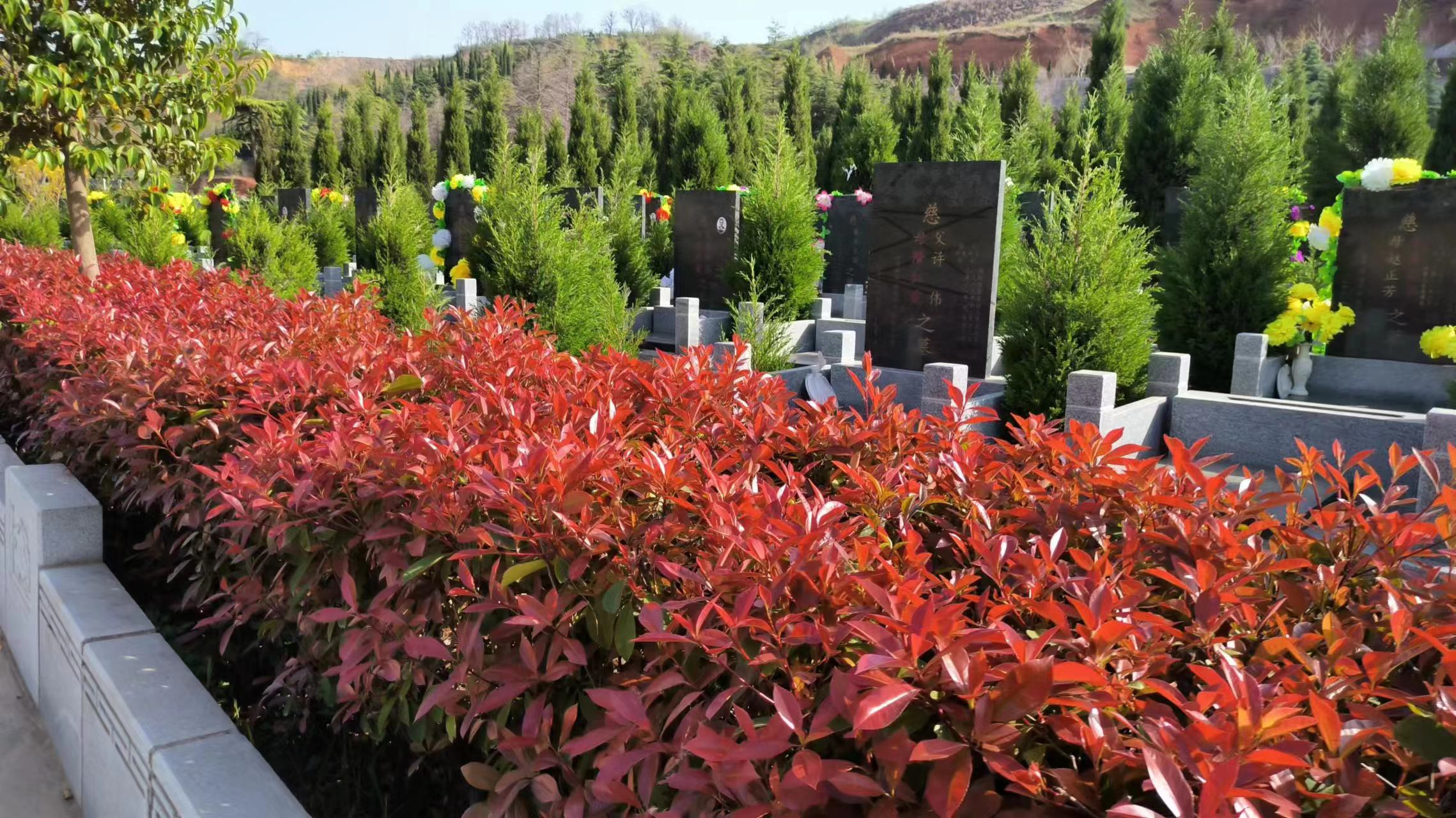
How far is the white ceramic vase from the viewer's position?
25.1 ft

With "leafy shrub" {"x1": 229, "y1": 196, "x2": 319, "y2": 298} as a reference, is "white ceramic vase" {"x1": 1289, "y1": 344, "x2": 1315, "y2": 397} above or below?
below

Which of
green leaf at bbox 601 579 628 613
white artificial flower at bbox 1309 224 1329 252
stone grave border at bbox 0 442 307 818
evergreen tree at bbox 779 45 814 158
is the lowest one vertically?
stone grave border at bbox 0 442 307 818

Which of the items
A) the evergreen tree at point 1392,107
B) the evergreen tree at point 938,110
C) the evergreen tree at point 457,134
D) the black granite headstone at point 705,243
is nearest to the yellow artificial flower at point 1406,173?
the black granite headstone at point 705,243

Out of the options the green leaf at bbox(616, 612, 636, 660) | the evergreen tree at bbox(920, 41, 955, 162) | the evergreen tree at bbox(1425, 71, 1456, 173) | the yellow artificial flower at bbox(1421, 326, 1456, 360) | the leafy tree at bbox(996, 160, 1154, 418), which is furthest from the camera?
the evergreen tree at bbox(920, 41, 955, 162)

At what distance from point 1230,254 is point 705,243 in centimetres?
609

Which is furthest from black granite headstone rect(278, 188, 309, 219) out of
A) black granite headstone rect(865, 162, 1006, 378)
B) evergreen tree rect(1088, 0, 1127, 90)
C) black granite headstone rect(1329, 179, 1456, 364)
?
black granite headstone rect(1329, 179, 1456, 364)

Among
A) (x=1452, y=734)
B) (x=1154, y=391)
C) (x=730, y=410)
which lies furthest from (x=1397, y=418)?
(x=1452, y=734)

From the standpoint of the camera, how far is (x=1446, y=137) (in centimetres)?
1338

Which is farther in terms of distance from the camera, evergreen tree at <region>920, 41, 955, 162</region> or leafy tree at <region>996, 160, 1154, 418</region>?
evergreen tree at <region>920, 41, 955, 162</region>

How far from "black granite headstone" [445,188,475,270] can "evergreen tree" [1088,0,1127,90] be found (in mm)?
13408

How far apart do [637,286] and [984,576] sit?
449 inches

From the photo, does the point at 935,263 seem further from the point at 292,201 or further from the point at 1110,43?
the point at 1110,43

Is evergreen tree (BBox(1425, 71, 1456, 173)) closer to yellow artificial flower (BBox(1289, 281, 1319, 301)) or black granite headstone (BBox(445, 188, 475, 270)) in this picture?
yellow artificial flower (BBox(1289, 281, 1319, 301))

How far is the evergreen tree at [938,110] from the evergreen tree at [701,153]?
304 centimetres
